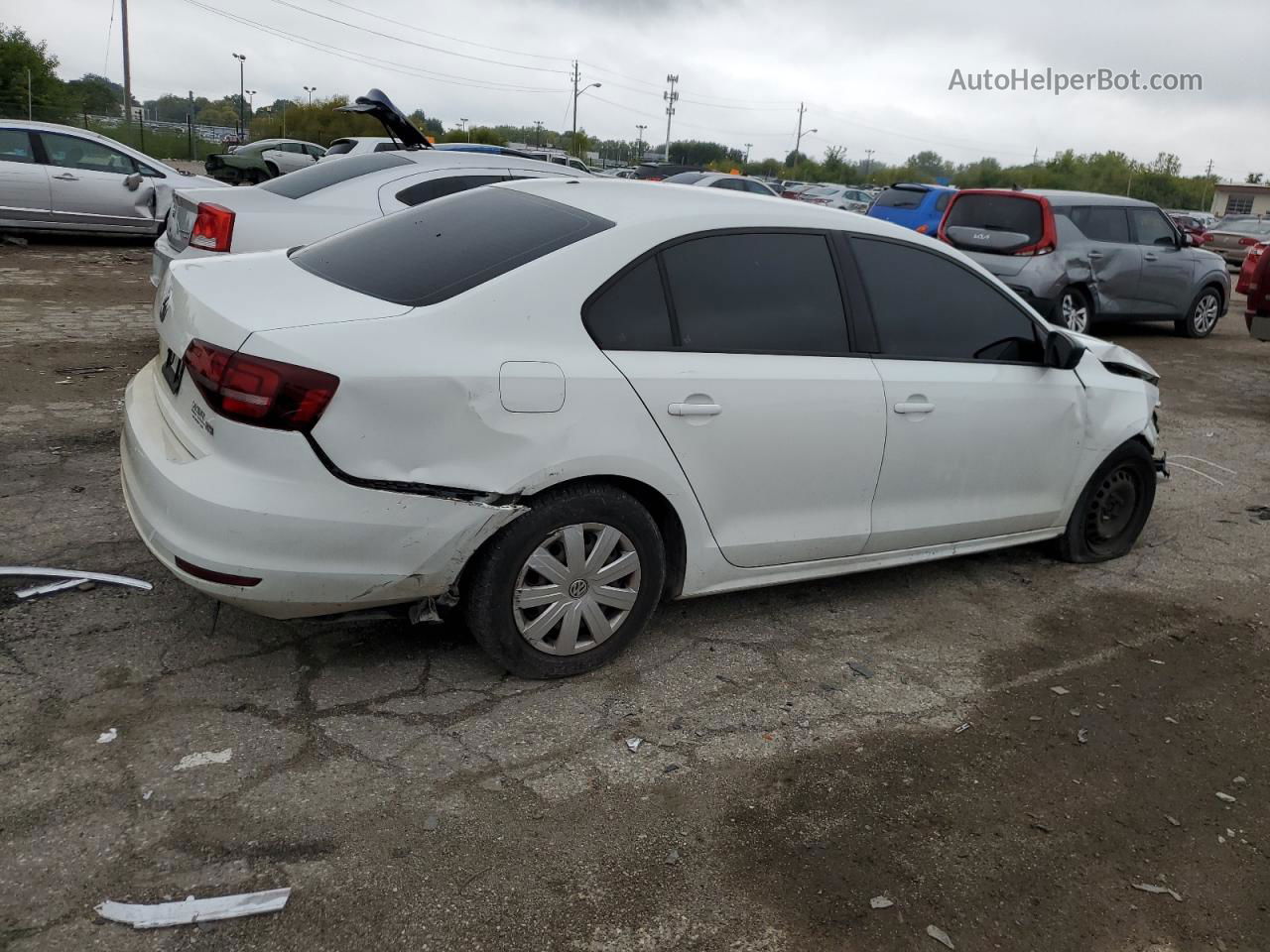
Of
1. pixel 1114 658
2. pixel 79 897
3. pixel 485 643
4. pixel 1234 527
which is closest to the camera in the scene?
pixel 79 897

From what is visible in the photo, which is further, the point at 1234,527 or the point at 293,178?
the point at 293,178

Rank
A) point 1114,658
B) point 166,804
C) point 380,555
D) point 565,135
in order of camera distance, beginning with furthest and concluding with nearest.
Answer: point 565,135, point 1114,658, point 380,555, point 166,804

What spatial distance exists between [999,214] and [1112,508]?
6808 millimetres

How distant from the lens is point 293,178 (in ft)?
23.8

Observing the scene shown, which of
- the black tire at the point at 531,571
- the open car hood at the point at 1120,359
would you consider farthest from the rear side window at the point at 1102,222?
the black tire at the point at 531,571

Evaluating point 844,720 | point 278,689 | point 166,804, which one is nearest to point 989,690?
point 844,720

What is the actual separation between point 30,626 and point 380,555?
4.79 ft

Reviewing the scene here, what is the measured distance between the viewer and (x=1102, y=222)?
11445 millimetres

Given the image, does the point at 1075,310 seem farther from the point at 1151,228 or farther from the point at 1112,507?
the point at 1112,507

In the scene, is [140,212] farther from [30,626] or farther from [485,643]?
[485,643]

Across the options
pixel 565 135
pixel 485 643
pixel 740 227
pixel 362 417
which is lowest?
pixel 485 643

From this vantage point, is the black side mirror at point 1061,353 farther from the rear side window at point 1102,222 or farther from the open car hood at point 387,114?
the rear side window at point 1102,222

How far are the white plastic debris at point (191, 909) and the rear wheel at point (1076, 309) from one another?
1043 centimetres

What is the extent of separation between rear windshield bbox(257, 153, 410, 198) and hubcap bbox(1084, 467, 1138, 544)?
493 cm
